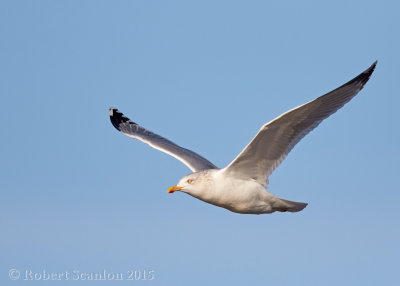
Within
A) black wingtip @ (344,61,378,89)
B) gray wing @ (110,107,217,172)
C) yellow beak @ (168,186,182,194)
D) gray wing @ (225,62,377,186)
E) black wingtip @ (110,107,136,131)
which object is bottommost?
yellow beak @ (168,186,182,194)

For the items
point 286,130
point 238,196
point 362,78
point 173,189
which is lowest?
point 238,196

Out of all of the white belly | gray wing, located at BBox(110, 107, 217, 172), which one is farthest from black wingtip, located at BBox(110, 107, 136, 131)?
the white belly

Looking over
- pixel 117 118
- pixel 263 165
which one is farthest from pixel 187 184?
pixel 117 118

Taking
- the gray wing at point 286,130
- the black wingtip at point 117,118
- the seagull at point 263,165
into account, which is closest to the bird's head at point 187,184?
the seagull at point 263,165

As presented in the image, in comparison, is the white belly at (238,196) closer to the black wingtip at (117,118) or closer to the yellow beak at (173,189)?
the yellow beak at (173,189)

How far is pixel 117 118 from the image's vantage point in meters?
16.1

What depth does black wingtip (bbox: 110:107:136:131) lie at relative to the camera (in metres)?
15.9

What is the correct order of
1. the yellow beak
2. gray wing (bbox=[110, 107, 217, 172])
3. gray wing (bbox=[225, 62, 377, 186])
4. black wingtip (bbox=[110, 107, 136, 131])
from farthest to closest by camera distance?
black wingtip (bbox=[110, 107, 136, 131]) < gray wing (bbox=[110, 107, 217, 172]) < the yellow beak < gray wing (bbox=[225, 62, 377, 186])

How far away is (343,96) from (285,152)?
51.2 inches

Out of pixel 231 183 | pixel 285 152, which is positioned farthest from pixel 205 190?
pixel 285 152

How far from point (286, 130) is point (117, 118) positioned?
6.18m

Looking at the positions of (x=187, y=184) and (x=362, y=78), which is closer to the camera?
(x=362, y=78)

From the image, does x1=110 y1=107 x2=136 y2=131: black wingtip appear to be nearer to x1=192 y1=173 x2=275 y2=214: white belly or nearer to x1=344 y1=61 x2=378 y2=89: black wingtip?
x1=192 y1=173 x2=275 y2=214: white belly

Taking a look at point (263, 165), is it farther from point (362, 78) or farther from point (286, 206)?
point (362, 78)
